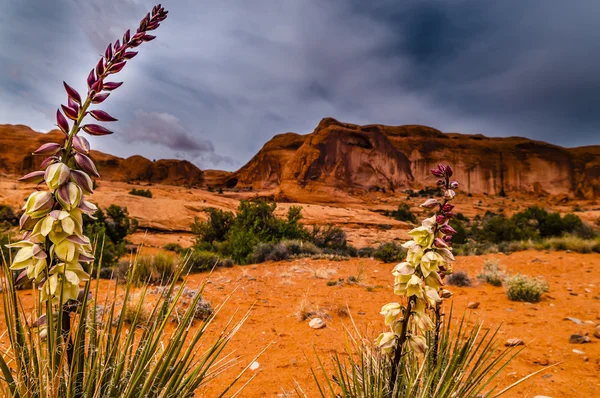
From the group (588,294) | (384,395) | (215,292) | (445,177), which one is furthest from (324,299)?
(588,294)

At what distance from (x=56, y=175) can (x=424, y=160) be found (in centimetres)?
6209

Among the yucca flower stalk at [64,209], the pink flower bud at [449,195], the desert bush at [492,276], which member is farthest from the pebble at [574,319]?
the yucca flower stalk at [64,209]

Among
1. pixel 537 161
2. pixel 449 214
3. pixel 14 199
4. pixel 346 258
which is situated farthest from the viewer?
pixel 537 161

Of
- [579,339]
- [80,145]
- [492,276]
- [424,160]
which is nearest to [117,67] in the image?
[80,145]

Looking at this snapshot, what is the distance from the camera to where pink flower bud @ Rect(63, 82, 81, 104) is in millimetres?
1055

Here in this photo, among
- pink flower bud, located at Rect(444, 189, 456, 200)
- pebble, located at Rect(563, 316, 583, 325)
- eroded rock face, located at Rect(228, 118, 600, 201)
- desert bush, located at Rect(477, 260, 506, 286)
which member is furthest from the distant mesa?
pink flower bud, located at Rect(444, 189, 456, 200)

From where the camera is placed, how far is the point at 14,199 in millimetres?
16953

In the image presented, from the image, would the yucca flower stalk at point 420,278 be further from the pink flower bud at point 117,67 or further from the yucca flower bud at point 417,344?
the pink flower bud at point 117,67

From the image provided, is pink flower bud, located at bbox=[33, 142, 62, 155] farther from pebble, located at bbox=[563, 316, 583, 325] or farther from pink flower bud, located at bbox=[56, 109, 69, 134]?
pebble, located at bbox=[563, 316, 583, 325]

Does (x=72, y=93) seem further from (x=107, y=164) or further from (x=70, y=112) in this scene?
(x=107, y=164)

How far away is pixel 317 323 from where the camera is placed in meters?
4.39

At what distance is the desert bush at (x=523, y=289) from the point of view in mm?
5707

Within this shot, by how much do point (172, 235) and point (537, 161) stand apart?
65.4 meters

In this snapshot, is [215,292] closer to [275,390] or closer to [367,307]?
[367,307]
